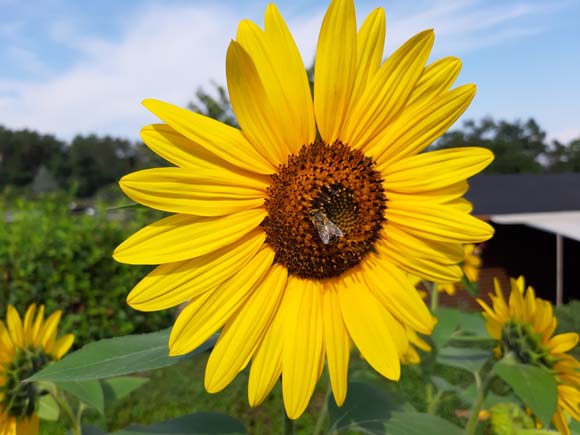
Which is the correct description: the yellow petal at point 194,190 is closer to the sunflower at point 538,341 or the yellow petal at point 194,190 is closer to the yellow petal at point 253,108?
the yellow petal at point 253,108

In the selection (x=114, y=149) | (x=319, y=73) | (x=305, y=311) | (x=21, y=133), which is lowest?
(x=305, y=311)

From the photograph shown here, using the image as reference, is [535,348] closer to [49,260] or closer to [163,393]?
[163,393]

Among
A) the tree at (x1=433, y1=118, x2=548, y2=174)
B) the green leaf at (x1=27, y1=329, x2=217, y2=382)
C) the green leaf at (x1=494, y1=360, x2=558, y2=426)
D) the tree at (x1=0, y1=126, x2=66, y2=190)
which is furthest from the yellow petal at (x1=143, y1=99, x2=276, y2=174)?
the tree at (x1=0, y1=126, x2=66, y2=190)

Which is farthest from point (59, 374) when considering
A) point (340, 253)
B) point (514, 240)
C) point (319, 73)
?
point (514, 240)

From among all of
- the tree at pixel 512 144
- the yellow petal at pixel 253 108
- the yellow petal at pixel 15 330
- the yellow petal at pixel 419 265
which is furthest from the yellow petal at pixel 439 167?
the tree at pixel 512 144

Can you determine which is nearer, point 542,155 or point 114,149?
point 542,155

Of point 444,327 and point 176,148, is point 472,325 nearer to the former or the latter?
point 444,327

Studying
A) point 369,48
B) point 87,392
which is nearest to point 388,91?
Result: point 369,48
